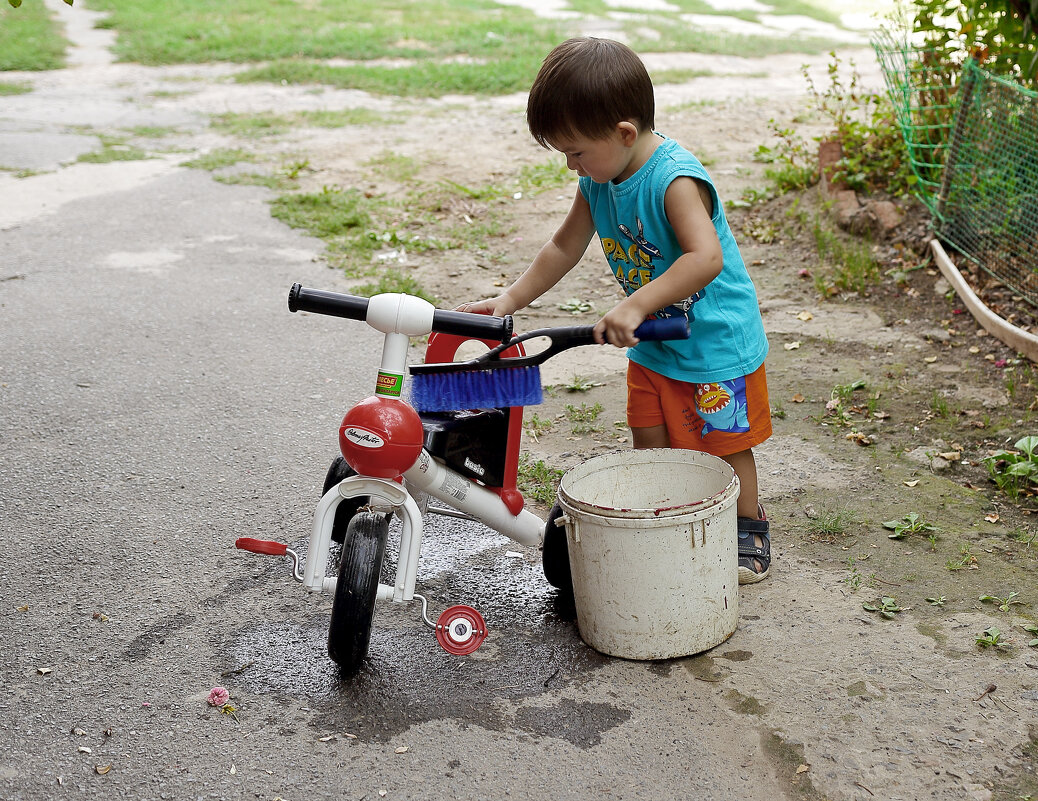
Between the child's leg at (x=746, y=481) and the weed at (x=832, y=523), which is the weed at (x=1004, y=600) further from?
the child's leg at (x=746, y=481)

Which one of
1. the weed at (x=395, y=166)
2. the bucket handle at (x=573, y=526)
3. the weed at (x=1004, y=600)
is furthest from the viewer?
the weed at (x=395, y=166)

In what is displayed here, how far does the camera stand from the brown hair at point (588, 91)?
231cm

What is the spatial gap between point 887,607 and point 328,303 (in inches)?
65.5

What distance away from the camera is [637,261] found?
2633mm

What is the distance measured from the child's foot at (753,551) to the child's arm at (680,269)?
79 centimetres

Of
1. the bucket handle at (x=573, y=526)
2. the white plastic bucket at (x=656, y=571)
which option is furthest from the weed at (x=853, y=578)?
the bucket handle at (x=573, y=526)

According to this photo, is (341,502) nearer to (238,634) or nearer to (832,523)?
(238,634)

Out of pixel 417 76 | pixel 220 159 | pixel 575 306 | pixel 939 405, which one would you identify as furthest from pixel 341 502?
pixel 417 76

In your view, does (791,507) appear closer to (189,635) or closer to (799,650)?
(799,650)

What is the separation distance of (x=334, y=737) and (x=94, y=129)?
331 inches

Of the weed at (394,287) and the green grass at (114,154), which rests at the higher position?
the green grass at (114,154)

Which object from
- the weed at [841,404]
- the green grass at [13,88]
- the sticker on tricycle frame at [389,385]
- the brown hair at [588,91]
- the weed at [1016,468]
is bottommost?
the weed at [841,404]

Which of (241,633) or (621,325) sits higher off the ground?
(621,325)

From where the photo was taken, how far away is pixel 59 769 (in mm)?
2182
